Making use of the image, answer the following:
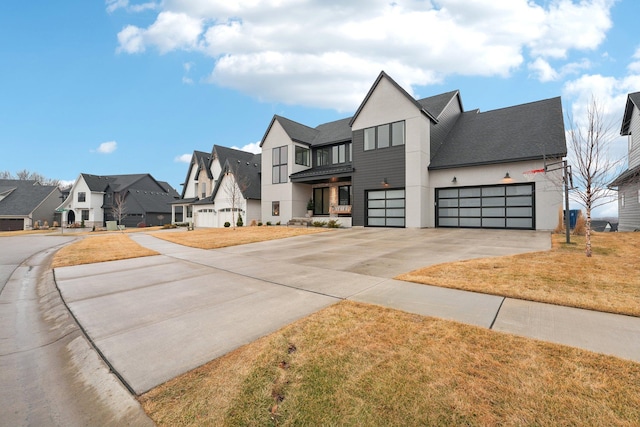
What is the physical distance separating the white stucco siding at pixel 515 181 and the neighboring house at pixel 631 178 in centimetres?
398

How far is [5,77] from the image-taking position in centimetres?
3045

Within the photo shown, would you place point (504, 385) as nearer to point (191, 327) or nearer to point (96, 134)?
point (191, 327)

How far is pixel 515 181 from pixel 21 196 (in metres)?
66.6

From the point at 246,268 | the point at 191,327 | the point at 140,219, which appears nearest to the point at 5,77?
the point at 140,219

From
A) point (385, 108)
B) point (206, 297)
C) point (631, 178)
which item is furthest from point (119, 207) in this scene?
point (631, 178)

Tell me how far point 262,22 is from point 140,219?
129 feet

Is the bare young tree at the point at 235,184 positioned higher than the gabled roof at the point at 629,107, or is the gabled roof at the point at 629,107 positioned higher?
the gabled roof at the point at 629,107

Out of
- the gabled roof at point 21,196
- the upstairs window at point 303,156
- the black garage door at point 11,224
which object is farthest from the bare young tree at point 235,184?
the black garage door at point 11,224

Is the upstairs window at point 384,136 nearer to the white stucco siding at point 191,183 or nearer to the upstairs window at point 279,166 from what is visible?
the upstairs window at point 279,166

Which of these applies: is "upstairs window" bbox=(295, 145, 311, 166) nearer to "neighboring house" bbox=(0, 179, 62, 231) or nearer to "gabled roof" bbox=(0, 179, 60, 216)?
"neighboring house" bbox=(0, 179, 62, 231)

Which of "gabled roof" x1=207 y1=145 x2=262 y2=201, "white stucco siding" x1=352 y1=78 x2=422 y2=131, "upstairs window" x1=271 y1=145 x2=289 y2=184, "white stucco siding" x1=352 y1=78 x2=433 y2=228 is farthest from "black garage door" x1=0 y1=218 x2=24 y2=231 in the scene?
"white stucco siding" x1=352 y1=78 x2=433 y2=228

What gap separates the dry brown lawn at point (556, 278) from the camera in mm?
4340

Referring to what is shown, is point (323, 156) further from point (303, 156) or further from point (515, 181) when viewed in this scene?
point (515, 181)

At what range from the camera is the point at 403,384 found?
2297 millimetres
